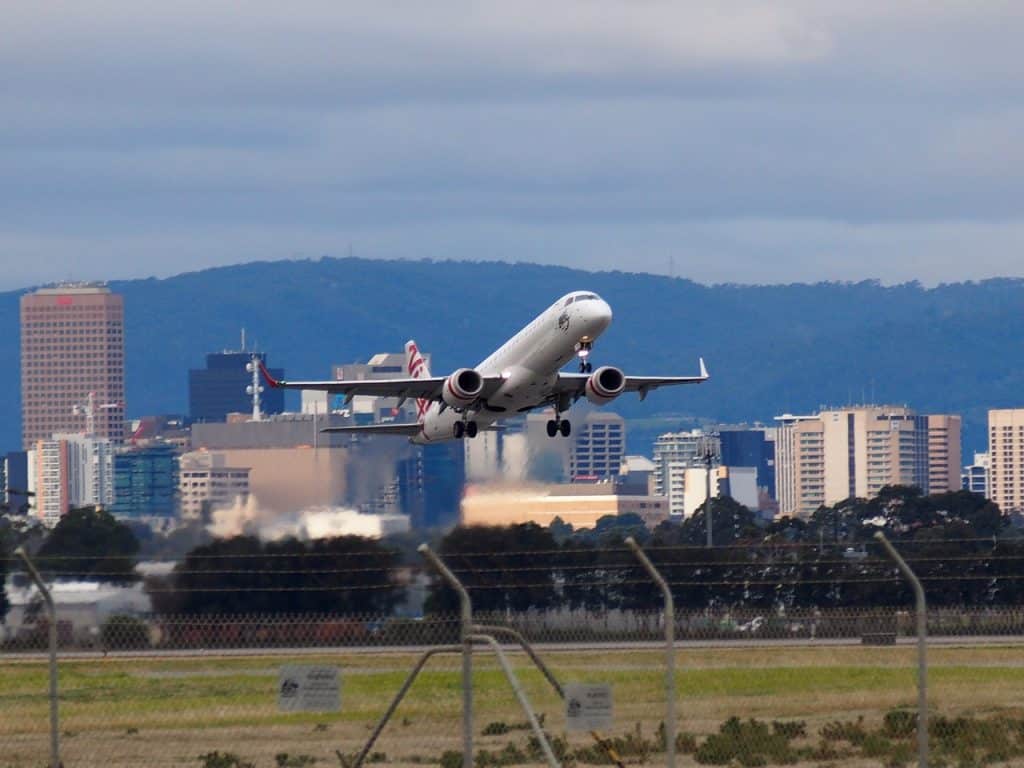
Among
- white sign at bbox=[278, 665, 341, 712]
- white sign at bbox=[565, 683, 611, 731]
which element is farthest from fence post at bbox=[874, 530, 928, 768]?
white sign at bbox=[278, 665, 341, 712]

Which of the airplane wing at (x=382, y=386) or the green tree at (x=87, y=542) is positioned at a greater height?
the airplane wing at (x=382, y=386)

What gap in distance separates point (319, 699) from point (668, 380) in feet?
150

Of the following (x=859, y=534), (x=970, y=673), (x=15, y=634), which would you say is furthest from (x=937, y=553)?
(x=859, y=534)

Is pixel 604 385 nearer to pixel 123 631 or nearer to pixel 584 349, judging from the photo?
pixel 584 349

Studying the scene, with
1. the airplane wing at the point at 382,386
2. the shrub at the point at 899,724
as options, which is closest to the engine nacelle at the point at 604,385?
the airplane wing at the point at 382,386

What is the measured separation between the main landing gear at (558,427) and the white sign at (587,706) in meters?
42.4

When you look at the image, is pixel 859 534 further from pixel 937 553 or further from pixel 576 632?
pixel 576 632

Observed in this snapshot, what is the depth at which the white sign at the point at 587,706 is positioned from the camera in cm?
2667

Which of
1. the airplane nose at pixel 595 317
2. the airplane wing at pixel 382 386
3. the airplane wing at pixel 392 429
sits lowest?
the airplane wing at pixel 392 429

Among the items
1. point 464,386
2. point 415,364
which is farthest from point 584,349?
point 415,364

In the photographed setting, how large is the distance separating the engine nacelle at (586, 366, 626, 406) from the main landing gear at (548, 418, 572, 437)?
16.2 ft

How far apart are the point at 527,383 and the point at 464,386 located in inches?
67.2

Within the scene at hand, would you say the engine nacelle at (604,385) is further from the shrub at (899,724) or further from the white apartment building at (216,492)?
the shrub at (899,724)

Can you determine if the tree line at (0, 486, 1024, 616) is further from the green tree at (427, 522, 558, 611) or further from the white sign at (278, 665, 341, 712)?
the white sign at (278, 665, 341, 712)
